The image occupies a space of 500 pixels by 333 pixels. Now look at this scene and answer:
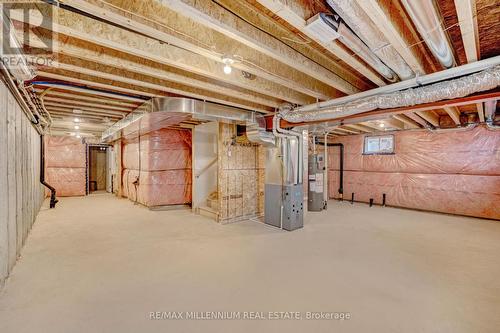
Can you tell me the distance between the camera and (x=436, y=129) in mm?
5172

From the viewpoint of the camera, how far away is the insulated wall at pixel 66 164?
7352mm

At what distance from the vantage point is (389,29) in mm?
1580

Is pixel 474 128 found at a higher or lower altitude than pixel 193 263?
higher

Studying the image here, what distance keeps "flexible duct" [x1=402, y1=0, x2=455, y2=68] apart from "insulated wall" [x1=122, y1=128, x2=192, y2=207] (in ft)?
16.7

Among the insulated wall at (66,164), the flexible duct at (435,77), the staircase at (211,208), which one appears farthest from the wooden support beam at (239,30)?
the insulated wall at (66,164)

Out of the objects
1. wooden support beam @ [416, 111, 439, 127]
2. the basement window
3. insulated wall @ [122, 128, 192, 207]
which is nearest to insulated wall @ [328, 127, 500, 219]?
the basement window

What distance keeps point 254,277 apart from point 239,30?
2.24 meters

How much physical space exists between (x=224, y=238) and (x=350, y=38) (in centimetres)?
301

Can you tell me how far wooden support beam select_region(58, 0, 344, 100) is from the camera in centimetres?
146

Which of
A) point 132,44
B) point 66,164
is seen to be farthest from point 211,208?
point 66,164

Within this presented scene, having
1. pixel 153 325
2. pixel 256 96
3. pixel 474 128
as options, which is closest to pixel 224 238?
pixel 153 325

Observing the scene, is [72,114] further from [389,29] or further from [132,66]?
[389,29]

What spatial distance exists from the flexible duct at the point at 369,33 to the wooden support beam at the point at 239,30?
54 cm

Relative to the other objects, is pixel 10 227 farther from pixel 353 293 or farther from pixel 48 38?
pixel 353 293
